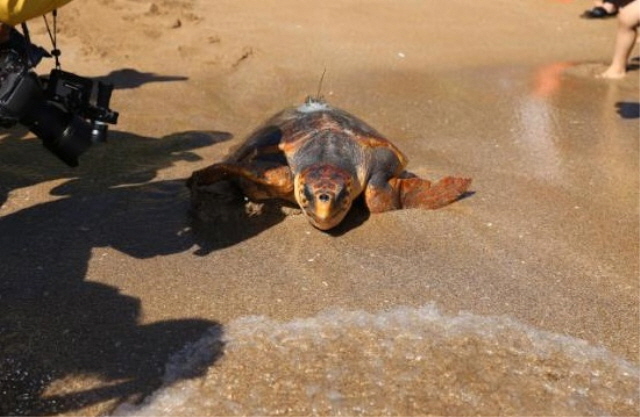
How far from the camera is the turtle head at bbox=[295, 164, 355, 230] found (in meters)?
3.22

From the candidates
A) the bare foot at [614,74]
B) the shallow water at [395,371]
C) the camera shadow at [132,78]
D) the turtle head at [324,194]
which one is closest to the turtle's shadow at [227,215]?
the turtle head at [324,194]

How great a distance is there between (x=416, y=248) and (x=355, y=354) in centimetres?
94

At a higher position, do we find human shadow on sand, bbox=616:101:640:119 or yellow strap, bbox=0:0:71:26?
yellow strap, bbox=0:0:71:26

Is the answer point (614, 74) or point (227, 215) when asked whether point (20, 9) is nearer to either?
point (227, 215)

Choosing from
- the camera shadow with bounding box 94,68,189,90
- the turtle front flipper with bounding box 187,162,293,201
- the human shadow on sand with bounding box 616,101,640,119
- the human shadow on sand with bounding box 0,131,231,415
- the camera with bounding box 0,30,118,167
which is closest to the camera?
the human shadow on sand with bounding box 0,131,231,415

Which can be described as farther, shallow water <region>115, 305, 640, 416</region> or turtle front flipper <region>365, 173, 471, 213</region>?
turtle front flipper <region>365, 173, 471, 213</region>

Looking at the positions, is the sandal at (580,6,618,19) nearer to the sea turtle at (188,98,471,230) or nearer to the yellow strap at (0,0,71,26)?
the sea turtle at (188,98,471,230)

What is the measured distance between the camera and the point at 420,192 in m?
3.67

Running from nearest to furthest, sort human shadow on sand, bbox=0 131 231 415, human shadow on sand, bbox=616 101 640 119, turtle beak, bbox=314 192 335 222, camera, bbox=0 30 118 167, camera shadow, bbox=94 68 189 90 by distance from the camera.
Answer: human shadow on sand, bbox=0 131 231 415, camera, bbox=0 30 118 167, turtle beak, bbox=314 192 335 222, human shadow on sand, bbox=616 101 640 119, camera shadow, bbox=94 68 189 90

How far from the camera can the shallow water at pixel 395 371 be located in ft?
7.14

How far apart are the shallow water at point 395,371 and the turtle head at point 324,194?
2.16ft

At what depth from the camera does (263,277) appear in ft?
9.65

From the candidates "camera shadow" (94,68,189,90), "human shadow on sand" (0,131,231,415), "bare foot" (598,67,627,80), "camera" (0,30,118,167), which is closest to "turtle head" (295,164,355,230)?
"human shadow on sand" (0,131,231,415)

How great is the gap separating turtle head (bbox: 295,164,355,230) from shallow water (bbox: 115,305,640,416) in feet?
2.16
